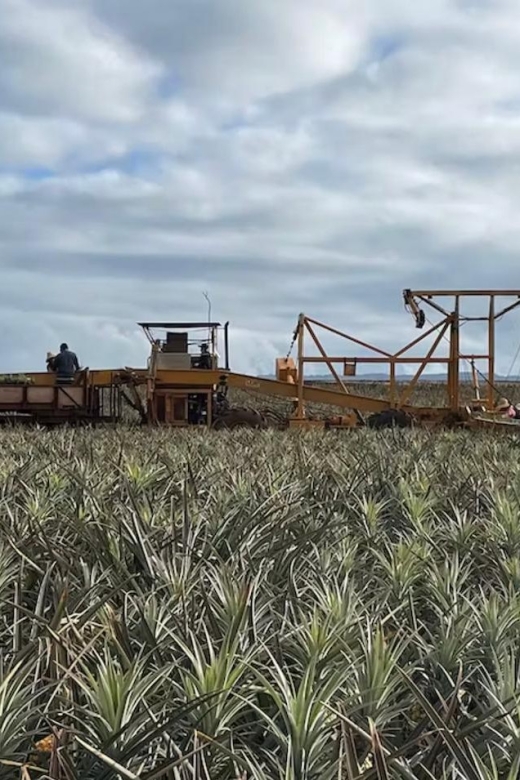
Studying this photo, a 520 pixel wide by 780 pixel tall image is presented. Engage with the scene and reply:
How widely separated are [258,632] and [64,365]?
1536 cm

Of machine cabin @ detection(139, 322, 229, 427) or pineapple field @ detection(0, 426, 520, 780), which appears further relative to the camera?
machine cabin @ detection(139, 322, 229, 427)

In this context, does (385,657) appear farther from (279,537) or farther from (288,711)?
(279,537)

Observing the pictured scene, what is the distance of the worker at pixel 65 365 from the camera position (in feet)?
56.2

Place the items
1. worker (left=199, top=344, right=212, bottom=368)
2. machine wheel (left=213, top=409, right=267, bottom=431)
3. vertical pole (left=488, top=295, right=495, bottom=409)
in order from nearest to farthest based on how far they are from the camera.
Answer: vertical pole (left=488, top=295, right=495, bottom=409)
machine wheel (left=213, top=409, right=267, bottom=431)
worker (left=199, top=344, right=212, bottom=368)

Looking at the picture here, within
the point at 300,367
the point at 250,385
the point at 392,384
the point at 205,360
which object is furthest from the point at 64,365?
the point at 392,384

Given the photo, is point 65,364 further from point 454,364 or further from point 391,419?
point 454,364

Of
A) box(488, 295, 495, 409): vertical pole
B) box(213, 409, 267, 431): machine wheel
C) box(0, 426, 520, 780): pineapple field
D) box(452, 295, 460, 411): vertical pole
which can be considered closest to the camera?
box(0, 426, 520, 780): pineapple field

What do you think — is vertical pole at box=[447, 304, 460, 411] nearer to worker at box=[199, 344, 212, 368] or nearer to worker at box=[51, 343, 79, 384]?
worker at box=[199, 344, 212, 368]

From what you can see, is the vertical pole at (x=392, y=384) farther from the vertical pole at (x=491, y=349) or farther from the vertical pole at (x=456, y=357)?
the vertical pole at (x=491, y=349)

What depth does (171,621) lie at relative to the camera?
2516 millimetres

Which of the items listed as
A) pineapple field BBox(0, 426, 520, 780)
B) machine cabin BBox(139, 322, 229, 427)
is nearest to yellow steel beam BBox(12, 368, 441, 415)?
machine cabin BBox(139, 322, 229, 427)

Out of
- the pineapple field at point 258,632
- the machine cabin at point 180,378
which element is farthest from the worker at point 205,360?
the pineapple field at point 258,632

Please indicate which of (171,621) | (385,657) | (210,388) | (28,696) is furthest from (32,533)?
(210,388)

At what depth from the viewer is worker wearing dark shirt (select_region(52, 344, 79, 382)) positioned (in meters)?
17.2
